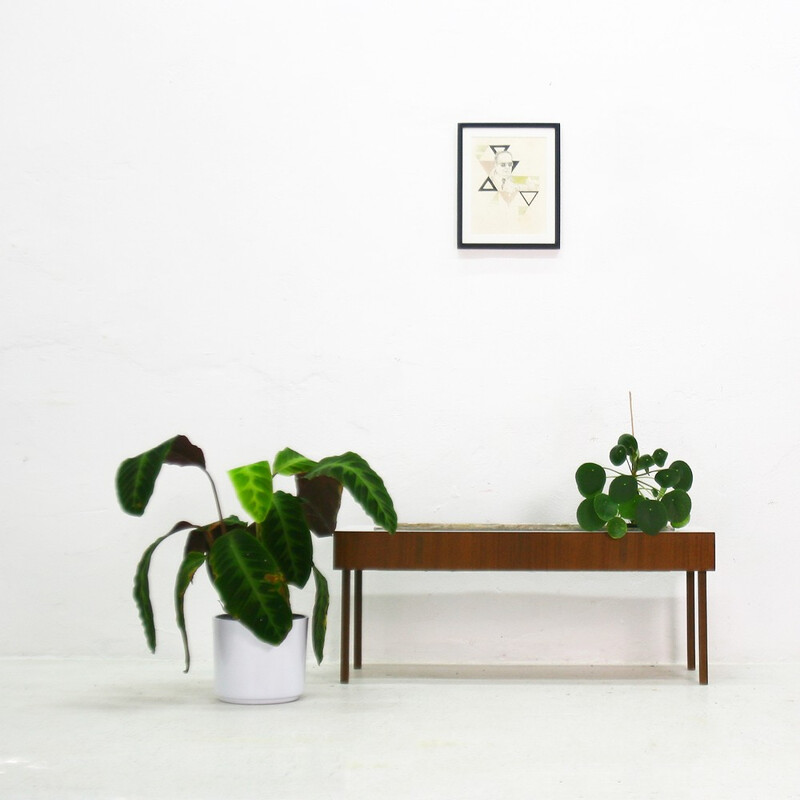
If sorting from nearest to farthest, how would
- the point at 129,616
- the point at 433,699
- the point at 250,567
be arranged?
the point at 250,567
the point at 433,699
the point at 129,616

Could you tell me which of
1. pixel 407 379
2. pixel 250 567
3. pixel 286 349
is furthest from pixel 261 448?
pixel 250 567

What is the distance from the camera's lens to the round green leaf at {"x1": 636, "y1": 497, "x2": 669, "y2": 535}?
7.64ft

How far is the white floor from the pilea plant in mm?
433

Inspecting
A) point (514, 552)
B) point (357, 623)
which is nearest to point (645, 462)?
point (514, 552)

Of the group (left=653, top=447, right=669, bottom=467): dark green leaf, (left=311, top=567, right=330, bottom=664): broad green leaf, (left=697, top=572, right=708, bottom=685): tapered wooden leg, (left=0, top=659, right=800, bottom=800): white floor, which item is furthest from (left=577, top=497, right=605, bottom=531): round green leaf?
(left=311, top=567, right=330, bottom=664): broad green leaf

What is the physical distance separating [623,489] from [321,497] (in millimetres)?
794

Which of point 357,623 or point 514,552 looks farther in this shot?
point 357,623

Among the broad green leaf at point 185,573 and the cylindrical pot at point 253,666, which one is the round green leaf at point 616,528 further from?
the broad green leaf at point 185,573

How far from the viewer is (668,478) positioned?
7.80ft

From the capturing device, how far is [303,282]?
2.82 m

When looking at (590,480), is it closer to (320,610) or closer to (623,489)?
(623,489)

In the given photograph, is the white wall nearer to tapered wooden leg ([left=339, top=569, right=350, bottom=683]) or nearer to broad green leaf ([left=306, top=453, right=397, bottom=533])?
tapered wooden leg ([left=339, top=569, right=350, bottom=683])

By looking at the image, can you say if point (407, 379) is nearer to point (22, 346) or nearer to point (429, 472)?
point (429, 472)

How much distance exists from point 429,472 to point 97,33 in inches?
69.1
